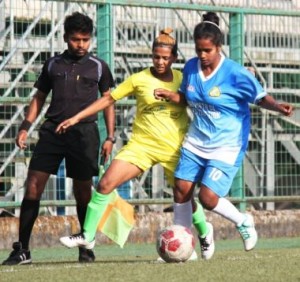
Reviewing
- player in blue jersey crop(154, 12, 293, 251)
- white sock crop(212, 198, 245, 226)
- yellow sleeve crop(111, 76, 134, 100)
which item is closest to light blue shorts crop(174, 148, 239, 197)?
player in blue jersey crop(154, 12, 293, 251)

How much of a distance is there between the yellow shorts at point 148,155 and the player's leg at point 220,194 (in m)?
0.46

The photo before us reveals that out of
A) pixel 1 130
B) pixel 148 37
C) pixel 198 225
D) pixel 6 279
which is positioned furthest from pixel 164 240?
pixel 148 37

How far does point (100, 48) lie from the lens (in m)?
15.0

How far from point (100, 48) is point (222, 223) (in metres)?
2.64

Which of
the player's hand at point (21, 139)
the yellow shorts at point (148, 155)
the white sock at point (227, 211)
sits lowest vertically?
the white sock at point (227, 211)

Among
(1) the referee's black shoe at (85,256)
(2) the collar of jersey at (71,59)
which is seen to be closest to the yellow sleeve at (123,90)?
(2) the collar of jersey at (71,59)

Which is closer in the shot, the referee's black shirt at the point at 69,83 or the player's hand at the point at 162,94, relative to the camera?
the player's hand at the point at 162,94

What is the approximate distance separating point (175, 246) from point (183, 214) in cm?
90

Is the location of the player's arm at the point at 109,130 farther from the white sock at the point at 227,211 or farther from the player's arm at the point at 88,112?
the white sock at the point at 227,211

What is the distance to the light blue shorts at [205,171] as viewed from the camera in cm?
1106

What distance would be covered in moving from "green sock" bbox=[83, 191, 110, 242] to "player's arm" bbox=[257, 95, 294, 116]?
160 cm

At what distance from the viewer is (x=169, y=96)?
1108 centimetres

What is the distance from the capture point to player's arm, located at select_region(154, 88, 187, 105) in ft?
36.1

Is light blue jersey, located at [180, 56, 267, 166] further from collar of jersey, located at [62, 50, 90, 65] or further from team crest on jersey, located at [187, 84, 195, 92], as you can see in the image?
collar of jersey, located at [62, 50, 90, 65]
